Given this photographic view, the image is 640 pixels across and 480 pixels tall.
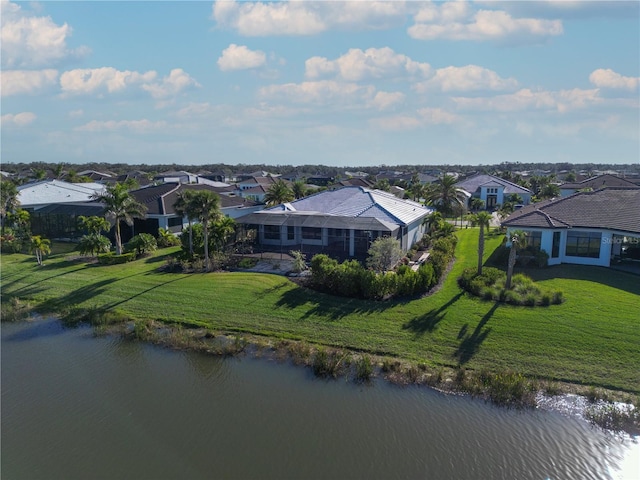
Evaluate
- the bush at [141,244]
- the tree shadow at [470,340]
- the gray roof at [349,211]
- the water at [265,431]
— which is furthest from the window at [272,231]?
the tree shadow at [470,340]

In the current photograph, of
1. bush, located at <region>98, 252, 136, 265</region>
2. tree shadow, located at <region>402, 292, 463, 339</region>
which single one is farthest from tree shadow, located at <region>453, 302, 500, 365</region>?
bush, located at <region>98, 252, 136, 265</region>

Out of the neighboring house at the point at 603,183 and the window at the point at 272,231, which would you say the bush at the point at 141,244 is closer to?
the window at the point at 272,231

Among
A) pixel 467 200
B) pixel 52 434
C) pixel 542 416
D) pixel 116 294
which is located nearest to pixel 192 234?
pixel 116 294

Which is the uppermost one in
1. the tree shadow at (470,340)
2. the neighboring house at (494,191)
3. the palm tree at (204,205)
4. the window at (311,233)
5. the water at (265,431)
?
the palm tree at (204,205)

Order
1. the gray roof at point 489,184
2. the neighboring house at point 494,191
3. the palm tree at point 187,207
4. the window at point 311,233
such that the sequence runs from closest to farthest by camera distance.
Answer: the palm tree at point 187,207, the window at point 311,233, the neighboring house at point 494,191, the gray roof at point 489,184

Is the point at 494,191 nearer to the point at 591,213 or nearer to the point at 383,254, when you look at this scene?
the point at 591,213

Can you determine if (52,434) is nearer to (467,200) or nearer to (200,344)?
(200,344)

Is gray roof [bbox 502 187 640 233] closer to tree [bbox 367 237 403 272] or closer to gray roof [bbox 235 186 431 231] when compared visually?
gray roof [bbox 235 186 431 231]
